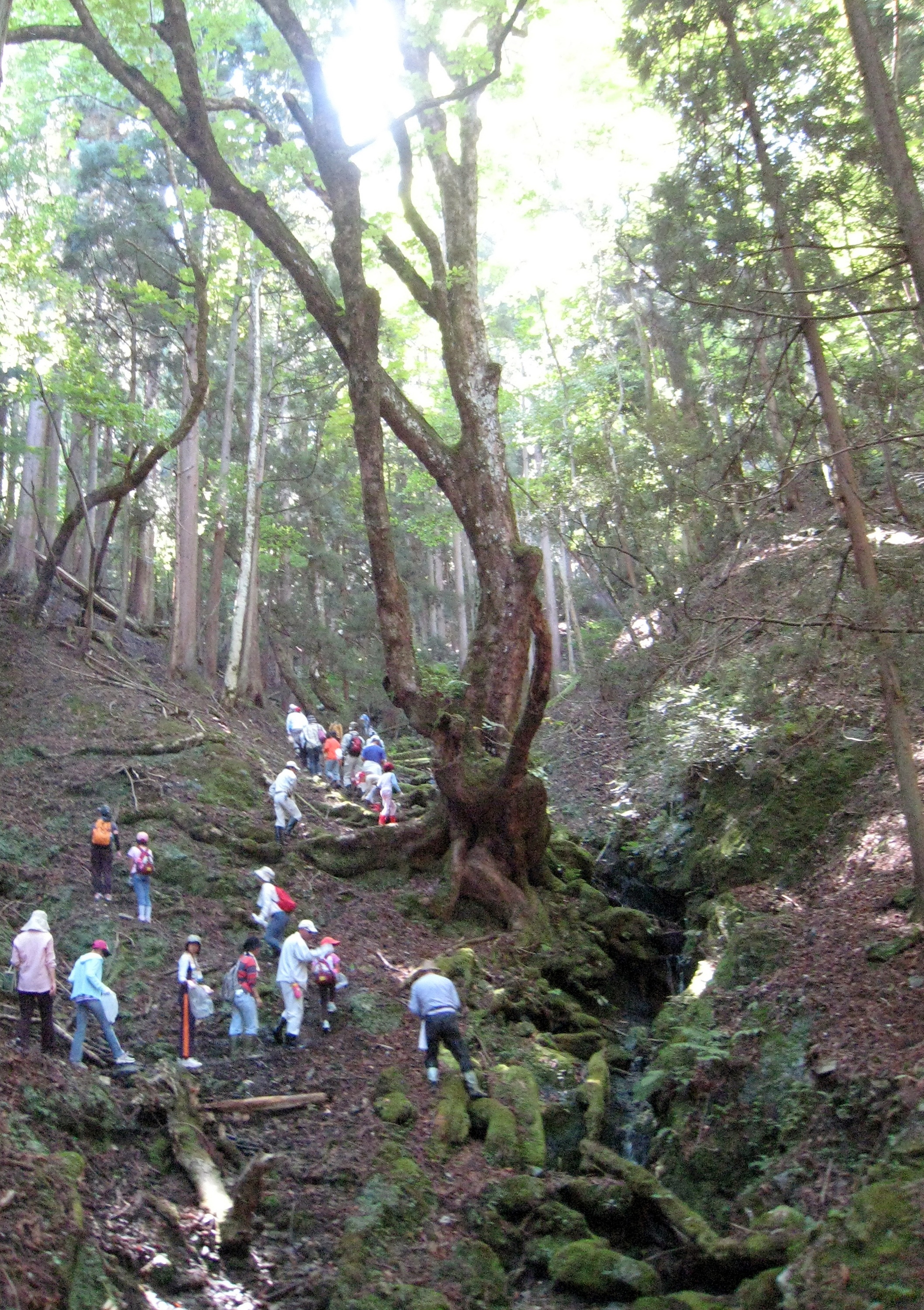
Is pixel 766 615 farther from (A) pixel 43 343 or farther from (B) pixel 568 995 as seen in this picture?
(A) pixel 43 343

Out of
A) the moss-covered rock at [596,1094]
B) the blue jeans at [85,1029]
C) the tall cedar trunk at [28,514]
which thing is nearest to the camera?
the blue jeans at [85,1029]

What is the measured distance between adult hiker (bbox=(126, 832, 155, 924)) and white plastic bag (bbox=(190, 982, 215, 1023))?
2.37 meters

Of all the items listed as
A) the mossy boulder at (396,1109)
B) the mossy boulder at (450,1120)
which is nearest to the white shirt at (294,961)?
the mossy boulder at (396,1109)

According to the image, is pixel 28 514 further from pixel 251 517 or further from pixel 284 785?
pixel 284 785

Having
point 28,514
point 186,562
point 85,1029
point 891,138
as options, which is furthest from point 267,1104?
point 28,514

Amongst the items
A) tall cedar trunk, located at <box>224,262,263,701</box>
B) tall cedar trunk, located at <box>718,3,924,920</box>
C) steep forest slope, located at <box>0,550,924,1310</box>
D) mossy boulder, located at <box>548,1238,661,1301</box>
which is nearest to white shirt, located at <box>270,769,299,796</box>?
steep forest slope, located at <box>0,550,924,1310</box>

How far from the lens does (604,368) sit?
79.6 feet

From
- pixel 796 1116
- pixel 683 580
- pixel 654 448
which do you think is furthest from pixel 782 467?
pixel 654 448

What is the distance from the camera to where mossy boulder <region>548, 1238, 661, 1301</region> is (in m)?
6.36

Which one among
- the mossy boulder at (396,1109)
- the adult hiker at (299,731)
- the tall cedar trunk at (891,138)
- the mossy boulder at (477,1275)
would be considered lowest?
the mossy boulder at (477,1275)

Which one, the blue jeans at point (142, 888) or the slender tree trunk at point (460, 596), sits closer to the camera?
the blue jeans at point (142, 888)

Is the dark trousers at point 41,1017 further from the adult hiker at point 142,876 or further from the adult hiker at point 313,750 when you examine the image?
the adult hiker at point 313,750

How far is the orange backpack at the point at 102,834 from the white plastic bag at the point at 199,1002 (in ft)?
10.1

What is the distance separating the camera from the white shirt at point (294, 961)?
1008 centimetres
